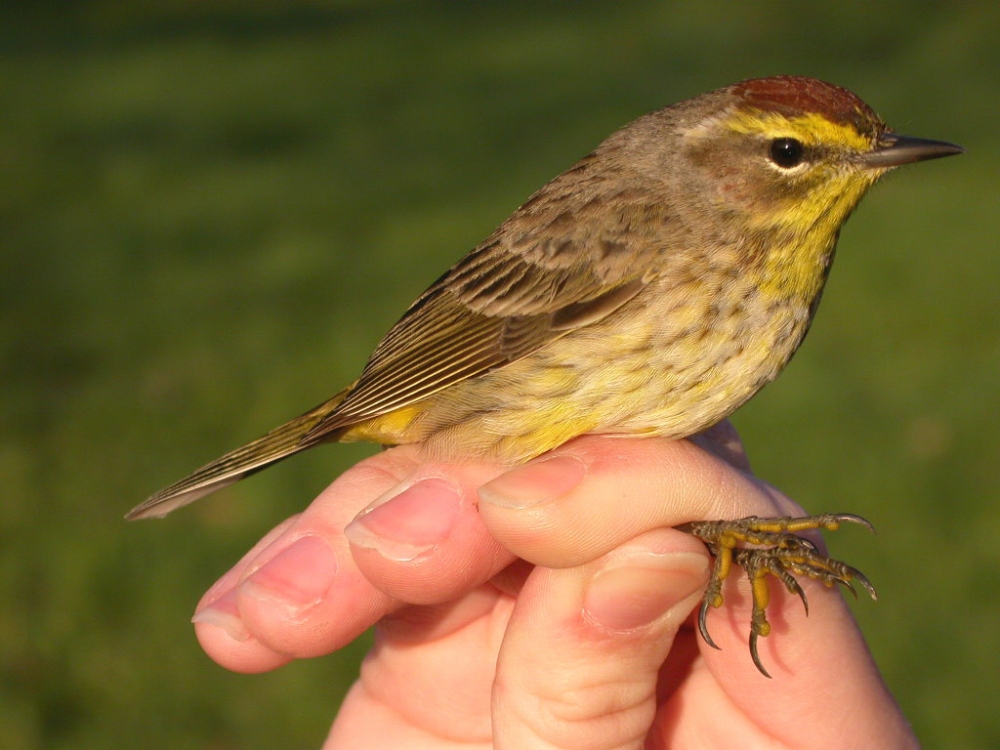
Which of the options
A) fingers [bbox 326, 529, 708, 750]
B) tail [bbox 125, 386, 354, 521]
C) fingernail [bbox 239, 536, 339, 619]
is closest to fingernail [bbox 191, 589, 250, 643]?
fingernail [bbox 239, 536, 339, 619]

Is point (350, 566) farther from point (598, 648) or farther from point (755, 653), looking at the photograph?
point (755, 653)

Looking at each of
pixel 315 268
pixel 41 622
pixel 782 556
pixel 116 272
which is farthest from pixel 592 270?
pixel 116 272

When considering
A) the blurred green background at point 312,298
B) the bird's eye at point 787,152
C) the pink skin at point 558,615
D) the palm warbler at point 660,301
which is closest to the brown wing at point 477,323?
the palm warbler at point 660,301

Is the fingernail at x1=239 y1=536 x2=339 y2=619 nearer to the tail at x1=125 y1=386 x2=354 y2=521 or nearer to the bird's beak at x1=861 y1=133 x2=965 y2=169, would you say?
the tail at x1=125 y1=386 x2=354 y2=521

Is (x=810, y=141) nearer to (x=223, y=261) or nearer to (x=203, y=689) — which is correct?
(x=203, y=689)

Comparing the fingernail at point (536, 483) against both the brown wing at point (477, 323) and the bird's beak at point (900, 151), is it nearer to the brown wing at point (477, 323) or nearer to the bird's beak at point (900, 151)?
the brown wing at point (477, 323)

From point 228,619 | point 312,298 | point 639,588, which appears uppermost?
point 312,298

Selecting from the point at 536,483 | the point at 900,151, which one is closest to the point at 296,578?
the point at 536,483
